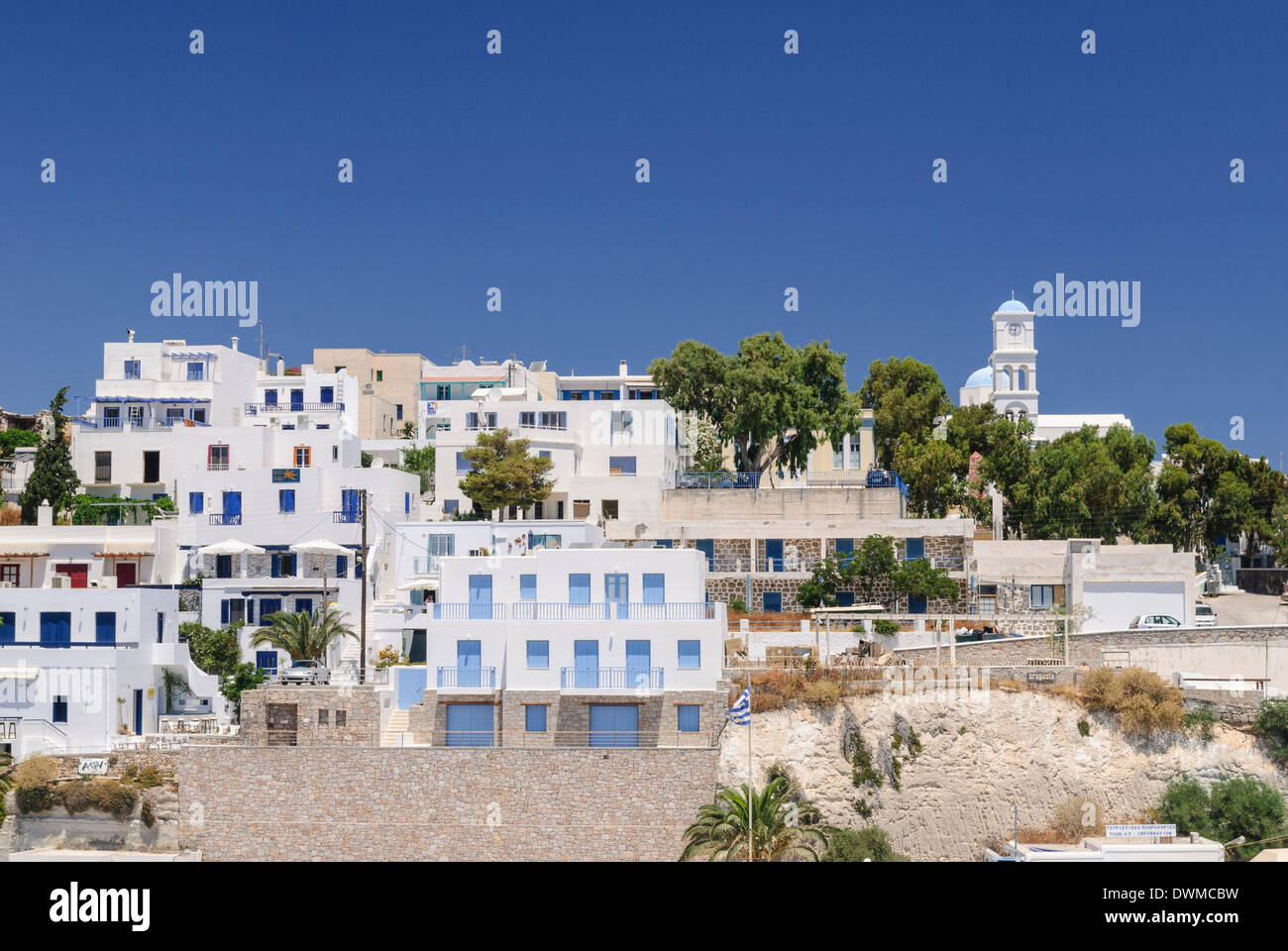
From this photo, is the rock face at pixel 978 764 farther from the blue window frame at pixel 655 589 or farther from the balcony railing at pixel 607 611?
the blue window frame at pixel 655 589

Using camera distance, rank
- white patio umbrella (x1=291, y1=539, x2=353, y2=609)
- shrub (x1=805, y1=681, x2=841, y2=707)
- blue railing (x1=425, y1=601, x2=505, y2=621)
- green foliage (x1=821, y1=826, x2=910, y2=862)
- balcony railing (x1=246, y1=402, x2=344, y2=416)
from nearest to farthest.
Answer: green foliage (x1=821, y1=826, x2=910, y2=862) → shrub (x1=805, y1=681, x2=841, y2=707) → blue railing (x1=425, y1=601, x2=505, y2=621) → white patio umbrella (x1=291, y1=539, x2=353, y2=609) → balcony railing (x1=246, y1=402, x2=344, y2=416)

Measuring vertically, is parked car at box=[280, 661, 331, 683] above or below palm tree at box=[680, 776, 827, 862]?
above

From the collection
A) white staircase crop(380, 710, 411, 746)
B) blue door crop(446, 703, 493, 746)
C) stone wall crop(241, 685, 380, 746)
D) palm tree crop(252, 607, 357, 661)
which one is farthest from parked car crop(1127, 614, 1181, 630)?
palm tree crop(252, 607, 357, 661)

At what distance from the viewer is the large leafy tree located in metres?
62.1

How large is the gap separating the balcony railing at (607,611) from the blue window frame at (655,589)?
0.39 metres

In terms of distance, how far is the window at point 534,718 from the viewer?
1545 inches

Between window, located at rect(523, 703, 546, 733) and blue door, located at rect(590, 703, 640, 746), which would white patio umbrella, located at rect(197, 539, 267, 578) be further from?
blue door, located at rect(590, 703, 640, 746)

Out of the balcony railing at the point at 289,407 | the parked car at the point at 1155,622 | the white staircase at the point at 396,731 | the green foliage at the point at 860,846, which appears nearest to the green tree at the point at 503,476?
the balcony railing at the point at 289,407

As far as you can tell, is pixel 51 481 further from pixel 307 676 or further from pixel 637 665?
pixel 637 665

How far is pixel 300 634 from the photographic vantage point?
4378 cm

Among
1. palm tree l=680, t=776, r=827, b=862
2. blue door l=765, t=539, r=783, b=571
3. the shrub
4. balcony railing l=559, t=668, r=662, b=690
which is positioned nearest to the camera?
palm tree l=680, t=776, r=827, b=862

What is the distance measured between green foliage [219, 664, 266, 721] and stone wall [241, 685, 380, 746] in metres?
4.30

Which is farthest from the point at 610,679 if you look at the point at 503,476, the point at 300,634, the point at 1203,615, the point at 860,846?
the point at 1203,615

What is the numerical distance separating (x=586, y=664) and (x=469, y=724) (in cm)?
389
